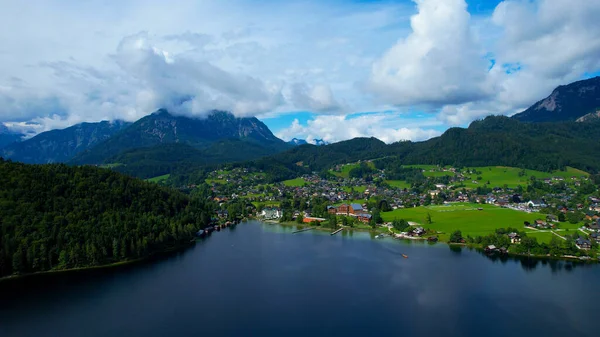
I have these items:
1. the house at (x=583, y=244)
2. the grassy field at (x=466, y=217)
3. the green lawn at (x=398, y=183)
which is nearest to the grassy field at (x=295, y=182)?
the green lawn at (x=398, y=183)

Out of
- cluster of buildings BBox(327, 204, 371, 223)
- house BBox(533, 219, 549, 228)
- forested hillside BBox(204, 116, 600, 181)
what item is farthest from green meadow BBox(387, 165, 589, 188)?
house BBox(533, 219, 549, 228)

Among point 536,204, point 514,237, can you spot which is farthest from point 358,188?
point 514,237

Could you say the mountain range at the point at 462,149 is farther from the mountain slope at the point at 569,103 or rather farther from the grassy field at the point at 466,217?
the grassy field at the point at 466,217

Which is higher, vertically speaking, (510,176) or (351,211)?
(510,176)

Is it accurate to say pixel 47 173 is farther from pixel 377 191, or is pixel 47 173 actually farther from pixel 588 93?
pixel 588 93

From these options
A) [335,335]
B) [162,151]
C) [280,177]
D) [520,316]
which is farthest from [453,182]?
[162,151]

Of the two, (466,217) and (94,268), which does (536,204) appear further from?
(94,268)
